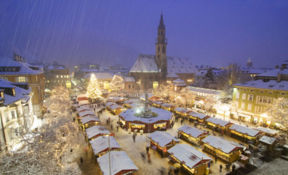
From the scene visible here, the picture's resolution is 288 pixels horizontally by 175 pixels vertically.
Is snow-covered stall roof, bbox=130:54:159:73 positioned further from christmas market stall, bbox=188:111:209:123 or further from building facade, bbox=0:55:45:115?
building facade, bbox=0:55:45:115

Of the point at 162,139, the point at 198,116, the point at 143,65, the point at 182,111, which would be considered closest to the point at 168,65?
the point at 143,65

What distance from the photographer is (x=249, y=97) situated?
29.2m

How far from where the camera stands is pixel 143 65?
62.5 m

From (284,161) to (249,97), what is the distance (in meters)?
18.9

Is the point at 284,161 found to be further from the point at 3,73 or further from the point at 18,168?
the point at 3,73

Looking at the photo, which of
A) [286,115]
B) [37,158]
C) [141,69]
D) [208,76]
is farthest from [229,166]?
[141,69]

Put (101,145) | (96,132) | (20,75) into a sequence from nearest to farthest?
1. (101,145)
2. (96,132)
3. (20,75)

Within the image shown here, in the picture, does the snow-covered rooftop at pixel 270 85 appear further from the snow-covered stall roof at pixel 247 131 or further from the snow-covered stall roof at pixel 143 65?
the snow-covered stall roof at pixel 143 65

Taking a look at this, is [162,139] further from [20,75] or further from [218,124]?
[20,75]

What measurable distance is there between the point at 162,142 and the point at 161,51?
50.9 metres

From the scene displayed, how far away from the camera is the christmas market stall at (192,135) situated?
19.6 metres

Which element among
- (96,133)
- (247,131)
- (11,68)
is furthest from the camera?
(11,68)

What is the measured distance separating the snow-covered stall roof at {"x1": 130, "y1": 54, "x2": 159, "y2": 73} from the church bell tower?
290 cm

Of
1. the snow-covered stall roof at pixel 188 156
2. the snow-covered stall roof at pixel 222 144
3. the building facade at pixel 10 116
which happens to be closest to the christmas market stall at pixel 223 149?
the snow-covered stall roof at pixel 222 144
